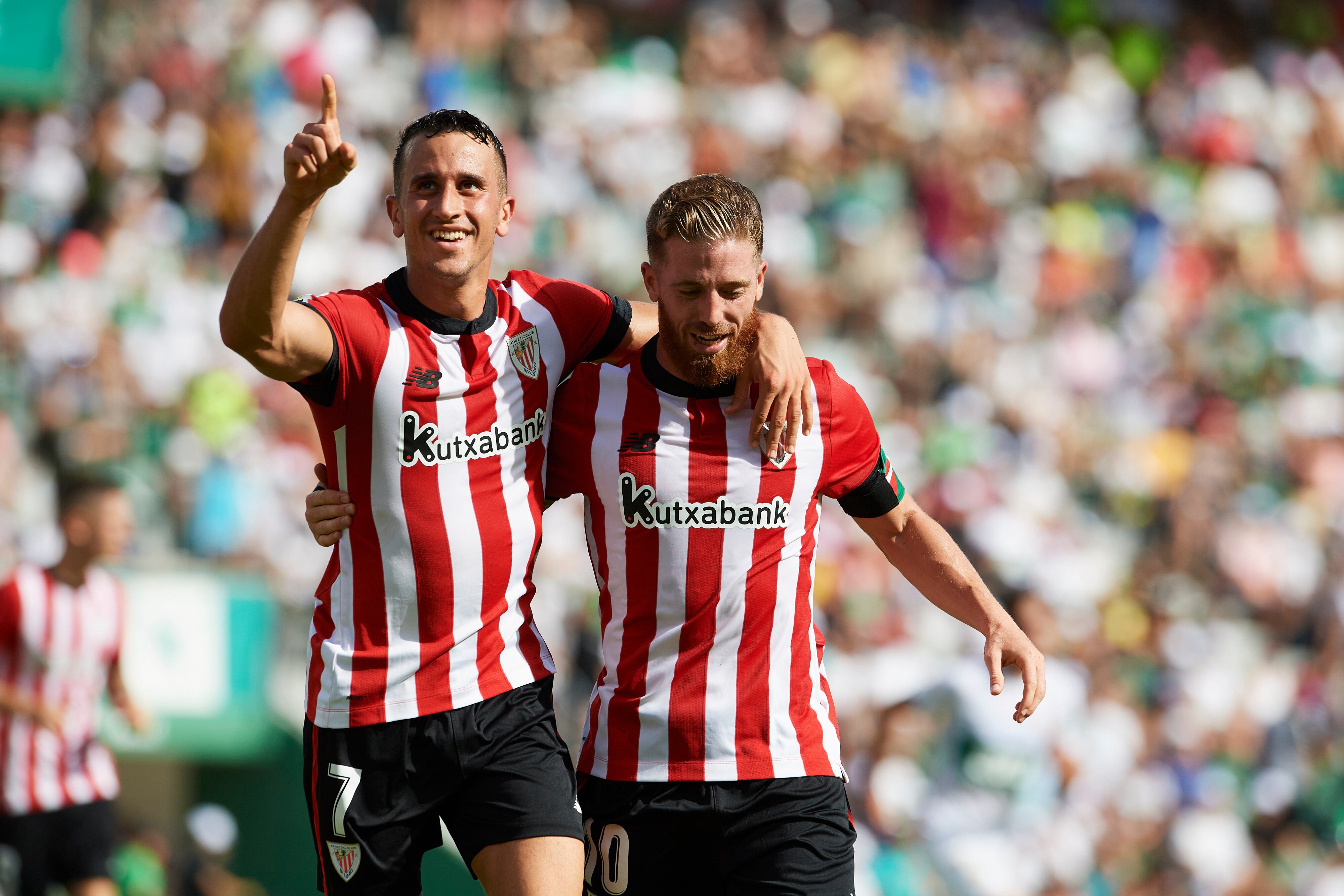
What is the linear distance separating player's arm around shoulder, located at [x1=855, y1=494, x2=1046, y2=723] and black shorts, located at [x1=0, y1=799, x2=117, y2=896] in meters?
4.09

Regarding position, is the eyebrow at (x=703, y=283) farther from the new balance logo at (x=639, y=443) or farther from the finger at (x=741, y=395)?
the new balance logo at (x=639, y=443)

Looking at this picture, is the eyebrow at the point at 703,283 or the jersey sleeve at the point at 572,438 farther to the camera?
the jersey sleeve at the point at 572,438

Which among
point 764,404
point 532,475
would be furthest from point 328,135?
point 764,404

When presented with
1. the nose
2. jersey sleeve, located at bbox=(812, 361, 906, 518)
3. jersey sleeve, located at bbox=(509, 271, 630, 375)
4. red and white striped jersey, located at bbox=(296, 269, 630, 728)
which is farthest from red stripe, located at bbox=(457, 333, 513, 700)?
jersey sleeve, located at bbox=(812, 361, 906, 518)

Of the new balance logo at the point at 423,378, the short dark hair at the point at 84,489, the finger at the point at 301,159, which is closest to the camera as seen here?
the finger at the point at 301,159

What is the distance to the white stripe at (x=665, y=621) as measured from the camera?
3607 mm

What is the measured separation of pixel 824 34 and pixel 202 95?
6.57m

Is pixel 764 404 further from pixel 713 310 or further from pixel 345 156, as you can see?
pixel 345 156

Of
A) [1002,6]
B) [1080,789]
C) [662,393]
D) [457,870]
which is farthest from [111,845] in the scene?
[1002,6]

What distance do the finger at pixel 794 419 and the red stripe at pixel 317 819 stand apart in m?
1.33

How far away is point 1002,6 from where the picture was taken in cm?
1677

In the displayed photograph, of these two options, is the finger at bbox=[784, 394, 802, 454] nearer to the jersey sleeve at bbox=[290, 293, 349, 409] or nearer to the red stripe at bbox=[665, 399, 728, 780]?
the red stripe at bbox=[665, 399, 728, 780]

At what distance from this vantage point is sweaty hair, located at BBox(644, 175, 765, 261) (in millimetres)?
3527

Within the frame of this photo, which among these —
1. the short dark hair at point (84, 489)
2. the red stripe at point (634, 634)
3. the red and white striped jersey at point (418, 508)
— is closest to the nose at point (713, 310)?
the red stripe at point (634, 634)
